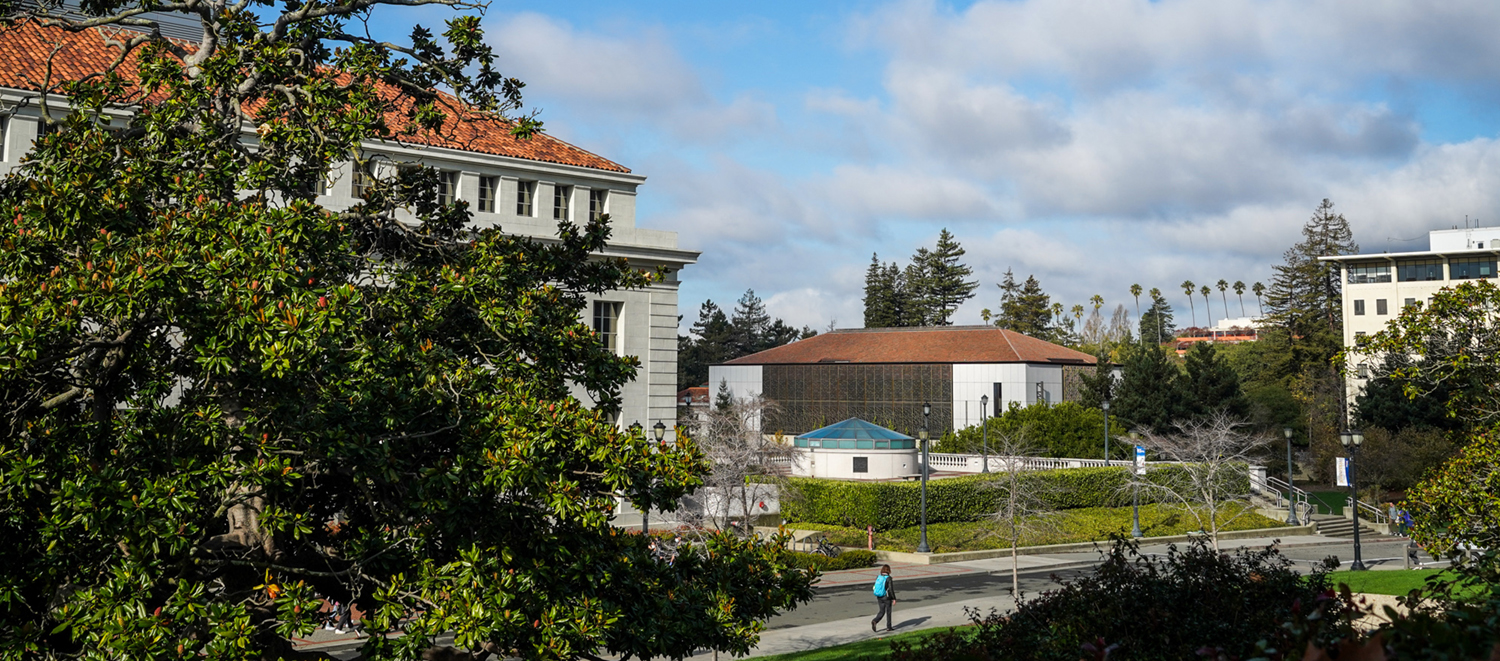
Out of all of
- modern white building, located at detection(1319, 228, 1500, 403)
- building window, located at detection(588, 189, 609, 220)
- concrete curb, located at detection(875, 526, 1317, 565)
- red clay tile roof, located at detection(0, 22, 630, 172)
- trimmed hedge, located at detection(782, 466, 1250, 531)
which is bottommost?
concrete curb, located at detection(875, 526, 1317, 565)

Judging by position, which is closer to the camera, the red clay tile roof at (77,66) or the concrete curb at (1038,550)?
the red clay tile roof at (77,66)

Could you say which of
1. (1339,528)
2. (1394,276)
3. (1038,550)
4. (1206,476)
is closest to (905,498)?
(1038,550)

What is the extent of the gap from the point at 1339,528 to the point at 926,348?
111 ft

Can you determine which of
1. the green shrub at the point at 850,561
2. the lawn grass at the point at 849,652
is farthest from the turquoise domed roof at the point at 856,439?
the lawn grass at the point at 849,652

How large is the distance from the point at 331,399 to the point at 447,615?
2052 mm

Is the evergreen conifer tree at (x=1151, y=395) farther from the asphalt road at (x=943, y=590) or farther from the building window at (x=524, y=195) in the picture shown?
the building window at (x=524, y=195)

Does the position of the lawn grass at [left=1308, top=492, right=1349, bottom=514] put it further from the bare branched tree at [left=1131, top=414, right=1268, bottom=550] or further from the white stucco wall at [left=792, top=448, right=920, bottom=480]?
the white stucco wall at [left=792, top=448, right=920, bottom=480]

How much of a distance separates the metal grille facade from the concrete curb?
95.9ft

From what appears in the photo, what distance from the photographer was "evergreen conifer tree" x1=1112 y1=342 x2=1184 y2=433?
62.7 meters

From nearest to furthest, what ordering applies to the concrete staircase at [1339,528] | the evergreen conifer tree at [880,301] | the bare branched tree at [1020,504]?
the bare branched tree at [1020,504]
the concrete staircase at [1339,528]
the evergreen conifer tree at [880,301]

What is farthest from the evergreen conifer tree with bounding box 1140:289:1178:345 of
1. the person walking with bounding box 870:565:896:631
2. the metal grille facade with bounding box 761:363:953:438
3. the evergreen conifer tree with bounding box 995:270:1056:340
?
the person walking with bounding box 870:565:896:631

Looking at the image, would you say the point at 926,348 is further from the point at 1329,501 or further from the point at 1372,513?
the point at 1372,513

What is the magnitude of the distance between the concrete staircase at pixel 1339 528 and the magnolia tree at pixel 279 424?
43873 mm

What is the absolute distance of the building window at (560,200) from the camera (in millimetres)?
37562
